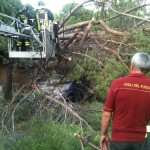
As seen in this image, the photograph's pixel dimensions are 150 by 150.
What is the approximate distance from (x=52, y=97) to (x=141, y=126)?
4.10 m

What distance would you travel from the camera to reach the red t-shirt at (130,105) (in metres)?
3.01

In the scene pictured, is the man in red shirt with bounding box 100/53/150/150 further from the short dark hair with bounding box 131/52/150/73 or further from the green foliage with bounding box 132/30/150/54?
the green foliage with bounding box 132/30/150/54

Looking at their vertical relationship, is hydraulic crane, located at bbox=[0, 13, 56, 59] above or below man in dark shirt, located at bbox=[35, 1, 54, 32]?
below

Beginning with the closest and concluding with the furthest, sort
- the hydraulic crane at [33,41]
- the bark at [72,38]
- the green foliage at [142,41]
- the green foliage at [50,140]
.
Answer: the green foliage at [50,140], the hydraulic crane at [33,41], the green foliage at [142,41], the bark at [72,38]

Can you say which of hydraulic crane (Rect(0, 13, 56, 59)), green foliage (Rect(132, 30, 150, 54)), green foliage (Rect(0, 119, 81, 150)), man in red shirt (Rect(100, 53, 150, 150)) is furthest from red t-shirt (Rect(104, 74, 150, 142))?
green foliage (Rect(132, 30, 150, 54))

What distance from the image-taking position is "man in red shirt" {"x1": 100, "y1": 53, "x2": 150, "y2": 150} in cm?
301

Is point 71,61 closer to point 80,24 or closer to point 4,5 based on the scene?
point 80,24

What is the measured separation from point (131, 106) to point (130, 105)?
0.01m

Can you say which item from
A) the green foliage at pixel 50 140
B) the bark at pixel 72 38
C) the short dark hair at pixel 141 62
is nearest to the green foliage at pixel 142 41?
the bark at pixel 72 38

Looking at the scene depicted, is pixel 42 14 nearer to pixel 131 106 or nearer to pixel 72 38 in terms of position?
pixel 72 38

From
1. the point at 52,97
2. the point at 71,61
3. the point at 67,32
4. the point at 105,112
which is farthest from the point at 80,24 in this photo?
the point at 105,112

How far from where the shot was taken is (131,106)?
9.89ft

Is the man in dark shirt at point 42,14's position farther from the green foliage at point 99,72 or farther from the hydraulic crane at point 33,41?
the green foliage at point 99,72

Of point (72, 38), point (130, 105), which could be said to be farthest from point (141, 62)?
point (72, 38)
